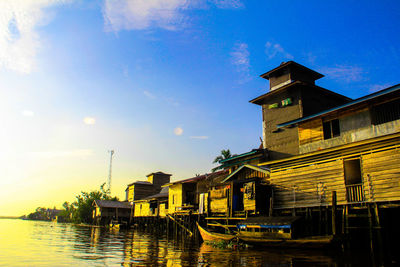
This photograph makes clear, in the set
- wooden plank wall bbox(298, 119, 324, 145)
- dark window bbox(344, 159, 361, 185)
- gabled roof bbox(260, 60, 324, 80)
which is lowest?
dark window bbox(344, 159, 361, 185)

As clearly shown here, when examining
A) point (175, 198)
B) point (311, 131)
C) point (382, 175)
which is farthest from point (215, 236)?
point (175, 198)

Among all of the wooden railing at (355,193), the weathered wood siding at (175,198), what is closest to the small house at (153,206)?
the weathered wood siding at (175,198)

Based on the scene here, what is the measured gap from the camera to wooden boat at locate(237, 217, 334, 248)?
1509 centimetres

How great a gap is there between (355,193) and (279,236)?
486cm

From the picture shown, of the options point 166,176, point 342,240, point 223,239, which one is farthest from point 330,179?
point 166,176

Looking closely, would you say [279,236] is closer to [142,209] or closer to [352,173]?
[352,173]

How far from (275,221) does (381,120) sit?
8.52m

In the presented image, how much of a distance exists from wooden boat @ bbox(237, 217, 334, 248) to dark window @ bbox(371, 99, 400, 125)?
7.46 metres

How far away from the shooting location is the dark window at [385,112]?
16609 millimetres

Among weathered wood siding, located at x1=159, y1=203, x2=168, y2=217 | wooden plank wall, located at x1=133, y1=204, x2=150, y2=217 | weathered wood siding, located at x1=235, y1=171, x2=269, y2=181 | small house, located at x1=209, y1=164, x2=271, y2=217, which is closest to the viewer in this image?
small house, located at x1=209, y1=164, x2=271, y2=217

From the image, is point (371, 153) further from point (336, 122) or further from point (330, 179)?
point (336, 122)

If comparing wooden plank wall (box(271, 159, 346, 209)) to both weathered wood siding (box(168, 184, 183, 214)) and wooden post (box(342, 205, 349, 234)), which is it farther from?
weathered wood siding (box(168, 184, 183, 214))

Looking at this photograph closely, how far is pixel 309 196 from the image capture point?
60.3 feet

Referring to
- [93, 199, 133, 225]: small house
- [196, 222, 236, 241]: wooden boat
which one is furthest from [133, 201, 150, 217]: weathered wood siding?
[196, 222, 236, 241]: wooden boat
